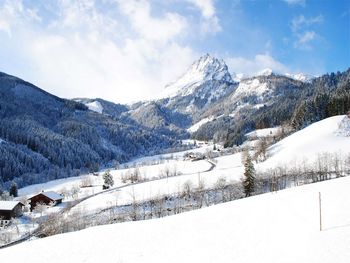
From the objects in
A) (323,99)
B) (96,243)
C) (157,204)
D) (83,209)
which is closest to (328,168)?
(157,204)

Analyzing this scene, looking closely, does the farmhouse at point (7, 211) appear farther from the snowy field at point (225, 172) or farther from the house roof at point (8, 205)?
the snowy field at point (225, 172)

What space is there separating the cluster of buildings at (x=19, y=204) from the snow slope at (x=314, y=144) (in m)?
67.5

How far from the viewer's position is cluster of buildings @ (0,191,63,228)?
315 ft

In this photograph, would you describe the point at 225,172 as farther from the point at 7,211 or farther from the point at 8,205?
the point at 7,211

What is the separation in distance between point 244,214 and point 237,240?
28.2 ft

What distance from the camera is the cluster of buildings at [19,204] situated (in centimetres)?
9594

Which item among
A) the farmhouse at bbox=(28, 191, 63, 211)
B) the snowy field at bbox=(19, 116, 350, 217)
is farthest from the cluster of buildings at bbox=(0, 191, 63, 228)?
the snowy field at bbox=(19, 116, 350, 217)

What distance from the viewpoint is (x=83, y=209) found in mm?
95938

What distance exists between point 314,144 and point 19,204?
97.3m

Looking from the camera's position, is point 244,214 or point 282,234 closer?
point 282,234

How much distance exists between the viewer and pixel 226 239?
86.6 ft

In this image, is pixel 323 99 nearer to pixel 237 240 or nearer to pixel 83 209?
pixel 83 209

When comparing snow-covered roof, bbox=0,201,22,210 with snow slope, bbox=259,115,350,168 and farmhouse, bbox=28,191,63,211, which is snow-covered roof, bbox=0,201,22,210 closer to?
farmhouse, bbox=28,191,63,211

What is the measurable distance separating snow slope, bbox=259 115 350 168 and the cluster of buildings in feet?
221
